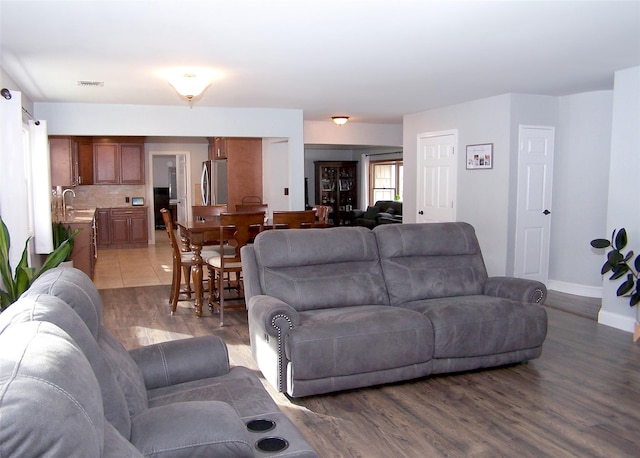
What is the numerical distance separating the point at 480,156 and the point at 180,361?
5.18 meters

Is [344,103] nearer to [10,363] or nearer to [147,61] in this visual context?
[147,61]

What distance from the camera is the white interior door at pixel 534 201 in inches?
253

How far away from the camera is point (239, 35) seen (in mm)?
3711

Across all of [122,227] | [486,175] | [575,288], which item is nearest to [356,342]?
[486,175]

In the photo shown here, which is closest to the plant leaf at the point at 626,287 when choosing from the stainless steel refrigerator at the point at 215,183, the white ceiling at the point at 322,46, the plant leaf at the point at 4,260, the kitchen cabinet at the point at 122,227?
the white ceiling at the point at 322,46

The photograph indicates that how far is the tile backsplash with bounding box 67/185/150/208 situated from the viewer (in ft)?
35.1

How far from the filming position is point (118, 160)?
1078 centimetres

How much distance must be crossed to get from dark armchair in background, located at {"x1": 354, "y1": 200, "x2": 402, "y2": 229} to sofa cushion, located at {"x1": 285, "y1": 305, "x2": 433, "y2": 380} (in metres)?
8.44

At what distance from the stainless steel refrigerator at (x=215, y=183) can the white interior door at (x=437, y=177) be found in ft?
10.6

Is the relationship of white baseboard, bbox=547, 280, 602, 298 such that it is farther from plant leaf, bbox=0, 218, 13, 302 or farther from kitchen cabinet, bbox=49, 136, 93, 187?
kitchen cabinet, bbox=49, 136, 93, 187

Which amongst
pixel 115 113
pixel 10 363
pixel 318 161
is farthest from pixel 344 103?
pixel 318 161

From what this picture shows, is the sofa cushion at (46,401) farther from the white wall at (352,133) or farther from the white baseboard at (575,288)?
the white wall at (352,133)

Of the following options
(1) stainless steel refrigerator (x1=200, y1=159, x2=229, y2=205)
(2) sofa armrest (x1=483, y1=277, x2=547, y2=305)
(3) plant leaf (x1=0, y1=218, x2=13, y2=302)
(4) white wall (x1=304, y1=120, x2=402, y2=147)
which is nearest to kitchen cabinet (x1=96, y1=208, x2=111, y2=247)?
(1) stainless steel refrigerator (x1=200, y1=159, x2=229, y2=205)

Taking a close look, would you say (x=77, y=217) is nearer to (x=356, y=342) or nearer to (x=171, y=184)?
(x=356, y=342)
